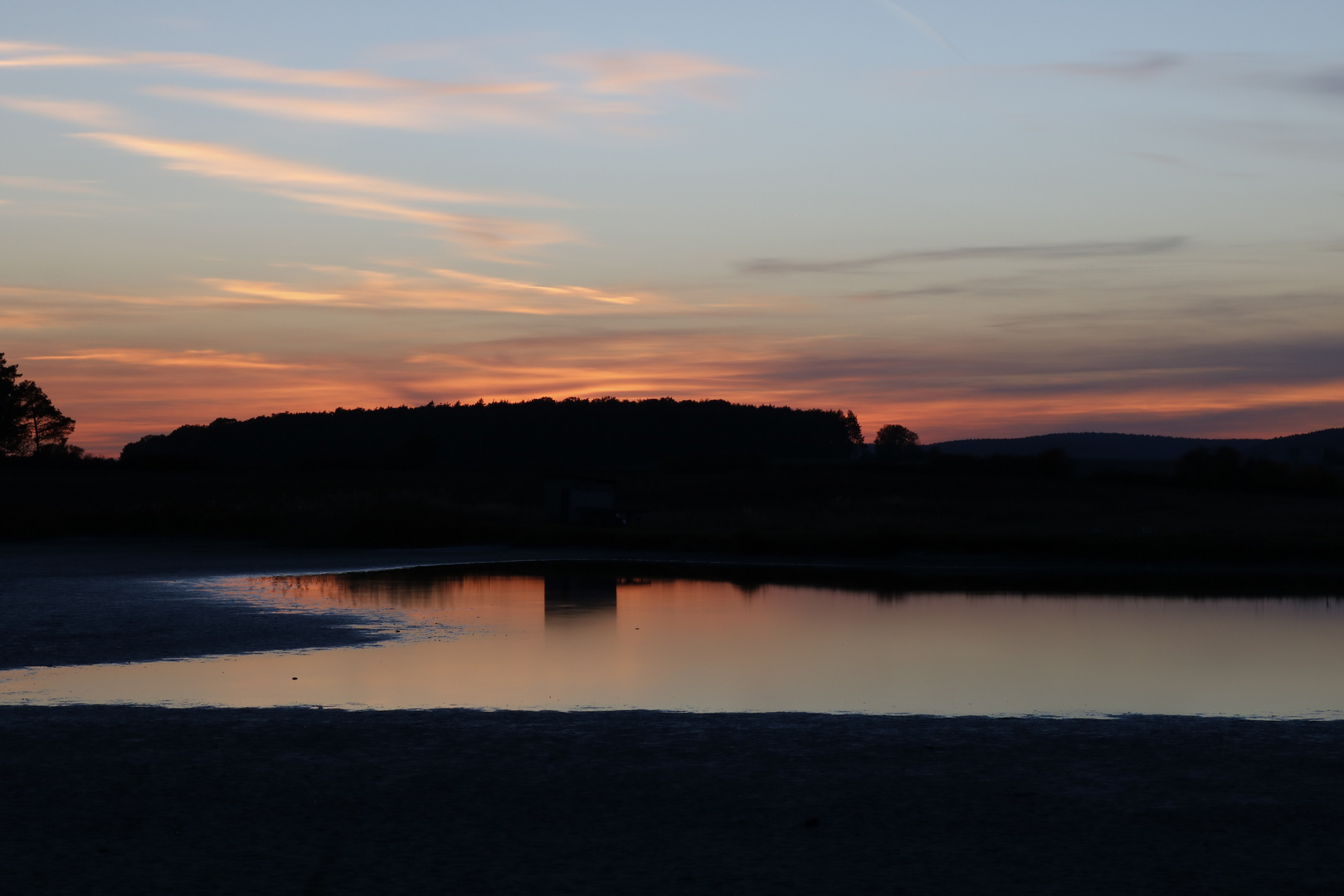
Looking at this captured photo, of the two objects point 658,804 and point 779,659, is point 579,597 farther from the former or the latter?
point 658,804

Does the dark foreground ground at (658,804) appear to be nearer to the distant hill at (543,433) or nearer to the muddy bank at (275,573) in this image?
the muddy bank at (275,573)

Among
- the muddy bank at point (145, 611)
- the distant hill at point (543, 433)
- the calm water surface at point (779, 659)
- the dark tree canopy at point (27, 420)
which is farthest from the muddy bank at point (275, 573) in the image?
the distant hill at point (543, 433)

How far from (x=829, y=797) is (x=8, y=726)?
7018 mm

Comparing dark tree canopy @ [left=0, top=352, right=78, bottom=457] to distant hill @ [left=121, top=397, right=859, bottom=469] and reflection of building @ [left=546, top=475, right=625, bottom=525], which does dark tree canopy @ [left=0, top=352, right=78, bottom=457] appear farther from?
reflection of building @ [left=546, top=475, right=625, bottom=525]

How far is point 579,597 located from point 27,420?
8736 cm

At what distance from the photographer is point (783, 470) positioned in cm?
7906

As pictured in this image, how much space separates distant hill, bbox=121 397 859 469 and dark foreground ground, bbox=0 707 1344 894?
387 feet

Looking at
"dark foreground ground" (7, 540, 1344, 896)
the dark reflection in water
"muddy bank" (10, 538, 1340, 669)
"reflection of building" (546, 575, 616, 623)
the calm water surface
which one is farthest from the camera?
"reflection of building" (546, 575, 616, 623)

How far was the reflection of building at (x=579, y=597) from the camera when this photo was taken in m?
21.7

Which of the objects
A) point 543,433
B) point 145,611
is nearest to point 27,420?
point 543,433

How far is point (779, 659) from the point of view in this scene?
16.4m

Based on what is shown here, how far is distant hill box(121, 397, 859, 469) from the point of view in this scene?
138250mm

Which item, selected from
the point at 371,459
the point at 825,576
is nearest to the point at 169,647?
the point at 825,576

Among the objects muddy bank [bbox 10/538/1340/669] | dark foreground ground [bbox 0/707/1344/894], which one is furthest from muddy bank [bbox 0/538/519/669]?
dark foreground ground [bbox 0/707/1344/894]
